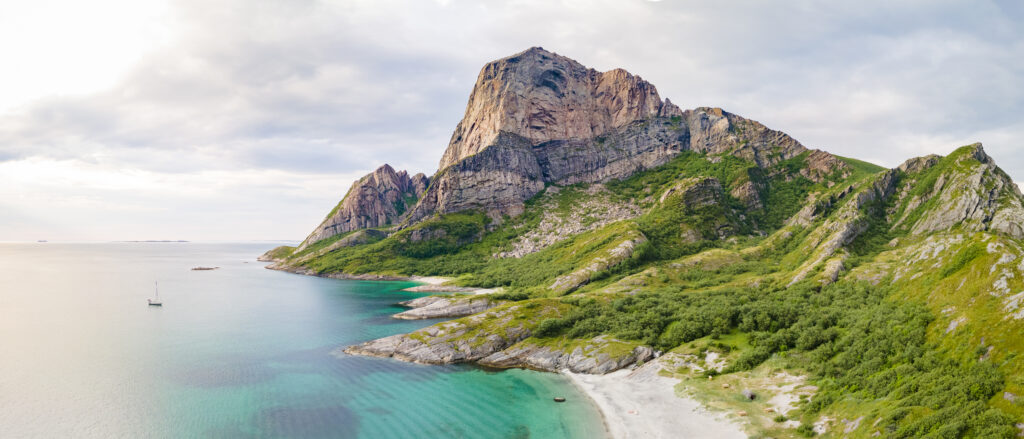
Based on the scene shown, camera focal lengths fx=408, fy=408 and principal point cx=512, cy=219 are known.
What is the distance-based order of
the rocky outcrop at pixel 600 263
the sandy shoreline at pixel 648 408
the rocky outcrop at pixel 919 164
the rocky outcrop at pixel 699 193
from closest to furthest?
the sandy shoreline at pixel 648 408 < the rocky outcrop at pixel 600 263 < the rocky outcrop at pixel 919 164 < the rocky outcrop at pixel 699 193

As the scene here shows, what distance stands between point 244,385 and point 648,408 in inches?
2003

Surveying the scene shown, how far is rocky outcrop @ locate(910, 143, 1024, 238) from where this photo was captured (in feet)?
302

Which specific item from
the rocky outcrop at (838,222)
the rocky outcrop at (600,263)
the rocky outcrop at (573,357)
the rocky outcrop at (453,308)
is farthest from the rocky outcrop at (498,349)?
the rocky outcrop at (600,263)

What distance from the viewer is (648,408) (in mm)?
43938

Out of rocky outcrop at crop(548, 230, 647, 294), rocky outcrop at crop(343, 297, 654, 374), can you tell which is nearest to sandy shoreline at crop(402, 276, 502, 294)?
rocky outcrop at crop(548, 230, 647, 294)

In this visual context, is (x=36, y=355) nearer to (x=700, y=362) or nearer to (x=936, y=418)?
(x=700, y=362)

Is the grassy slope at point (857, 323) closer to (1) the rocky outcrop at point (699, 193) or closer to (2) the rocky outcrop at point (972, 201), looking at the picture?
(2) the rocky outcrop at point (972, 201)

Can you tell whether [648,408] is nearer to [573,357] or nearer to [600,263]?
[573,357]

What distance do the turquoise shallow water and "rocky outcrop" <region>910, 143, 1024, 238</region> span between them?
365ft

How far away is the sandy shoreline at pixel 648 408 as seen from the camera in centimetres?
3809

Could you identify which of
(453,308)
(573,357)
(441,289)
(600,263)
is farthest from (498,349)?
(441,289)

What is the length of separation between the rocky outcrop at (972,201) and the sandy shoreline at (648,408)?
98080mm

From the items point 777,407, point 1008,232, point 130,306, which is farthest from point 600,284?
point 130,306

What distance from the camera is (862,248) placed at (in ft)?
329
